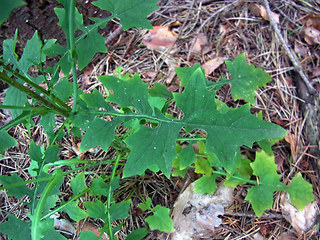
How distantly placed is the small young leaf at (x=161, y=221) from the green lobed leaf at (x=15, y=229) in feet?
2.44

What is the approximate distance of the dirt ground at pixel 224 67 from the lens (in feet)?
6.78

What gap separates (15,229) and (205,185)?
4.06 ft

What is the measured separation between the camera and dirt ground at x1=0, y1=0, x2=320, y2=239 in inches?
81.4

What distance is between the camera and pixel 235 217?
80.8 inches

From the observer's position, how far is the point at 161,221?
181cm

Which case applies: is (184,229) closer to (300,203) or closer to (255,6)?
(300,203)

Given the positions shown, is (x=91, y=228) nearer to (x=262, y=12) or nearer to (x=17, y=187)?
(x=17, y=187)

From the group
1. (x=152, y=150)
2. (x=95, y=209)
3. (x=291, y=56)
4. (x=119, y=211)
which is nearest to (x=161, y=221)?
(x=119, y=211)

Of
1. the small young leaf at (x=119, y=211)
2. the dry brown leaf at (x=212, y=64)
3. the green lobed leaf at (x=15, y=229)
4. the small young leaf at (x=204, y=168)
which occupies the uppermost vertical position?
the dry brown leaf at (x=212, y=64)

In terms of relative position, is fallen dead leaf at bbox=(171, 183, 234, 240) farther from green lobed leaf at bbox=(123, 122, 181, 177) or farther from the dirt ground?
green lobed leaf at bbox=(123, 122, 181, 177)

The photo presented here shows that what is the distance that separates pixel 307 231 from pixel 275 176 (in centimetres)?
51

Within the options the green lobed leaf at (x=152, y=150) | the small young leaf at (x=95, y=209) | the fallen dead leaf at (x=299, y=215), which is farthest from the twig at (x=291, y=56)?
the small young leaf at (x=95, y=209)

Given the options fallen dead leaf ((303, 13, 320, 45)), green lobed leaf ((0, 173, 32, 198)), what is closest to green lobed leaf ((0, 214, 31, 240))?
green lobed leaf ((0, 173, 32, 198))

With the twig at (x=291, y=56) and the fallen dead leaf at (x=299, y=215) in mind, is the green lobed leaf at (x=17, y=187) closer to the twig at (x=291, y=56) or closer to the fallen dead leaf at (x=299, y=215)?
the fallen dead leaf at (x=299, y=215)
